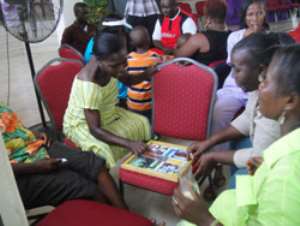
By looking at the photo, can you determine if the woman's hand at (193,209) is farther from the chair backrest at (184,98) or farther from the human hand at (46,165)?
the chair backrest at (184,98)

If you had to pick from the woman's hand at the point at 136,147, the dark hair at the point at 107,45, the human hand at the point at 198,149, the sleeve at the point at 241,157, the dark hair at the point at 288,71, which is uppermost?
the dark hair at the point at 288,71

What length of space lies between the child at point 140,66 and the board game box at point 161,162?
78 cm

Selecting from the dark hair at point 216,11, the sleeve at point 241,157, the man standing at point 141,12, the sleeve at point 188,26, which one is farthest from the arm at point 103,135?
the man standing at point 141,12

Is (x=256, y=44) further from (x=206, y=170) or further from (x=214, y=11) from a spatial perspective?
(x=214, y=11)

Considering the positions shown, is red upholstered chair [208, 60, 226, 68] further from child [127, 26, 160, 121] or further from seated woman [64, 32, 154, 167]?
seated woman [64, 32, 154, 167]

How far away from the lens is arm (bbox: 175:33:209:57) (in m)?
2.56

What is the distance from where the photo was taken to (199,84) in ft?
6.16

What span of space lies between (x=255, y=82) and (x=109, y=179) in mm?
882

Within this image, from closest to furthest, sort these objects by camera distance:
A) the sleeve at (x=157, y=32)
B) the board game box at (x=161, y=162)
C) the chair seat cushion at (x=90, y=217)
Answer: the chair seat cushion at (x=90, y=217), the board game box at (x=161, y=162), the sleeve at (x=157, y=32)

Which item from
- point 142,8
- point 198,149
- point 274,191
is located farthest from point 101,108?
point 142,8

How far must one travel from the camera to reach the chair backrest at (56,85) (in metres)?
2.11

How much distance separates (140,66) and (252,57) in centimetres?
107

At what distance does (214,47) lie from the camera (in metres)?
2.60

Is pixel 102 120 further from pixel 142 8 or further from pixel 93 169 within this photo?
pixel 142 8
